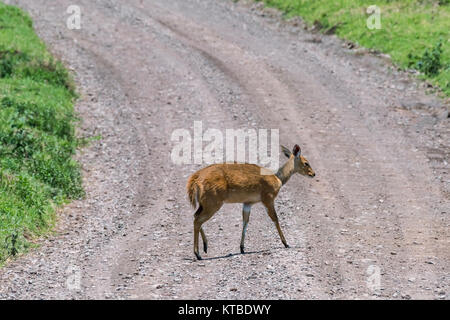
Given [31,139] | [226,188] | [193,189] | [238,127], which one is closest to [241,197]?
[226,188]

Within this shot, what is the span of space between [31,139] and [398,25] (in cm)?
1687

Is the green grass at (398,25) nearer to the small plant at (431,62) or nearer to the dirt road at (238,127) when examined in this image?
the small plant at (431,62)

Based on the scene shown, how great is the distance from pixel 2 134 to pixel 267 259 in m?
9.38

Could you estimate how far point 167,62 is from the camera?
3022cm

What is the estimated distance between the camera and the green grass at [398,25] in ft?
94.6

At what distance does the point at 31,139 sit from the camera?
2091cm

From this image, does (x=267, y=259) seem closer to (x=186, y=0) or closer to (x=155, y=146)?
(x=155, y=146)

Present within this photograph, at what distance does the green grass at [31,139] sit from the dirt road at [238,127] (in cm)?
50

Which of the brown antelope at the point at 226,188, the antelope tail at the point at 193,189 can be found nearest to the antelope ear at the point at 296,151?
the brown antelope at the point at 226,188

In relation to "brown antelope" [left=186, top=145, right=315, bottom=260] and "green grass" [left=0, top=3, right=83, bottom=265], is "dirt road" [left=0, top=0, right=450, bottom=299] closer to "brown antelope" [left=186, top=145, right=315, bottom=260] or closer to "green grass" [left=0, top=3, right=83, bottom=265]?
"green grass" [left=0, top=3, right=83, bottom=265]

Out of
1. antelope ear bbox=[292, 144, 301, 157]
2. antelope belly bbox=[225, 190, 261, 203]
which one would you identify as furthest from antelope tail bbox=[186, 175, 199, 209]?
antelope ear bbox=[292, 144, 301, 157]

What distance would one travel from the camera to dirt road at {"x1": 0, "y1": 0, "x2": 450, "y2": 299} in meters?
13.7

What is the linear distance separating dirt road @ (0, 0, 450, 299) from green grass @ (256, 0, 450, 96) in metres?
0.76

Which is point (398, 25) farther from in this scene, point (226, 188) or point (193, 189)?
point (193, 189)
